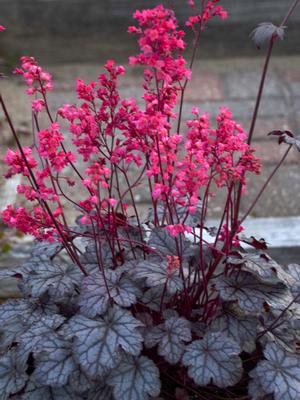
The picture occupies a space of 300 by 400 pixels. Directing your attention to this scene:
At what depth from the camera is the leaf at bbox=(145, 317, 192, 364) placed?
144 centimetres

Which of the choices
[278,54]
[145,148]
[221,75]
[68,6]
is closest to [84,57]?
[68,6]

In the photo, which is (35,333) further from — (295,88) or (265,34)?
(295,88)

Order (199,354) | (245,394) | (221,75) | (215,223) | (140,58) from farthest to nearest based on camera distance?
1. (221,75)
2. (215,223)
3. (245,394)
4. (199,354)
5. (140,58)

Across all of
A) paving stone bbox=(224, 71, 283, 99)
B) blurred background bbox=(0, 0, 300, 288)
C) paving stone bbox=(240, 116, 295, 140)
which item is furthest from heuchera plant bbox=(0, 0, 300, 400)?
paving stone bbox=(224, 71, 283, 99)

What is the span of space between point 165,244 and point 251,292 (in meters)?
0.24

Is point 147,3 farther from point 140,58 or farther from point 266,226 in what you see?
point 140,58

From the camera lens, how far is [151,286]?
1504mm

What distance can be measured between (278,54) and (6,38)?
1.96m

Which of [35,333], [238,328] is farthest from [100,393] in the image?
[238,328]

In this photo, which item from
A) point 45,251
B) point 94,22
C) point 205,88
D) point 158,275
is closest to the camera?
point 158,275

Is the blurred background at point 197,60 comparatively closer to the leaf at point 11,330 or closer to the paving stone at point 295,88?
the paving stone at point 295,88

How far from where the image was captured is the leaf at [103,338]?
53.9 inches

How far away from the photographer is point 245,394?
5.49 feet

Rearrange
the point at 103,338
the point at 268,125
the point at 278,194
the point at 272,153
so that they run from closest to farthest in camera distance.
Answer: the point at 103,338 → the point at 278,194 → the point at 272,153 → the point at 268,125
